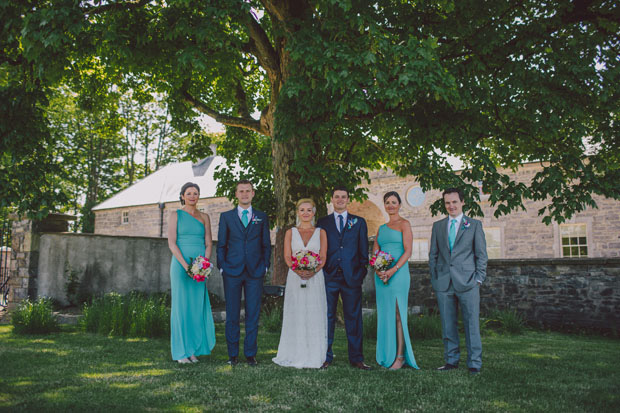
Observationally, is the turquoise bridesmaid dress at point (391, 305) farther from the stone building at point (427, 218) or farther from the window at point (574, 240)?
→ the window at point (574, 240)

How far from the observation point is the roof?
3056 centimetres

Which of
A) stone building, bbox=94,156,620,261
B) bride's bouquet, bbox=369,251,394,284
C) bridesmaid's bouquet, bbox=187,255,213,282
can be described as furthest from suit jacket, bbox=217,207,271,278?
stone building, bbox=94,156,620,261

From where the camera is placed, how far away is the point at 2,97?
23.7ft

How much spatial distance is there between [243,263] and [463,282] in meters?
2.58

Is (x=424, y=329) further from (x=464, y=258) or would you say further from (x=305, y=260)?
(x=305, y=260)

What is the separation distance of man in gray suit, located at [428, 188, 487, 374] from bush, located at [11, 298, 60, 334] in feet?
21.7

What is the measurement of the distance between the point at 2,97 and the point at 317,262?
18.4ft

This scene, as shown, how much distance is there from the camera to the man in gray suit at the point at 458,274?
5453mm

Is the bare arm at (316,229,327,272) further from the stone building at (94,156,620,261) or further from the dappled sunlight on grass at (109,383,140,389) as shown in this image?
the stone building at (94,156,620,261)

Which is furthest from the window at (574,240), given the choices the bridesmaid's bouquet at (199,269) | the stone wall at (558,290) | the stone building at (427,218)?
the bridesmaid's bouquet at (199,269)

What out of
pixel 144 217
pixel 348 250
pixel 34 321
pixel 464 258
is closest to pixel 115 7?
pixel 34 321

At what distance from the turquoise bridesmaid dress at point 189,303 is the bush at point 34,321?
3.69 meters

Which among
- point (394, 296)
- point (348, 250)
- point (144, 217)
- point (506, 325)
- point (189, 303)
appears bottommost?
point (506, 325)

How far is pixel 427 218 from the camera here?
21.1 meters
